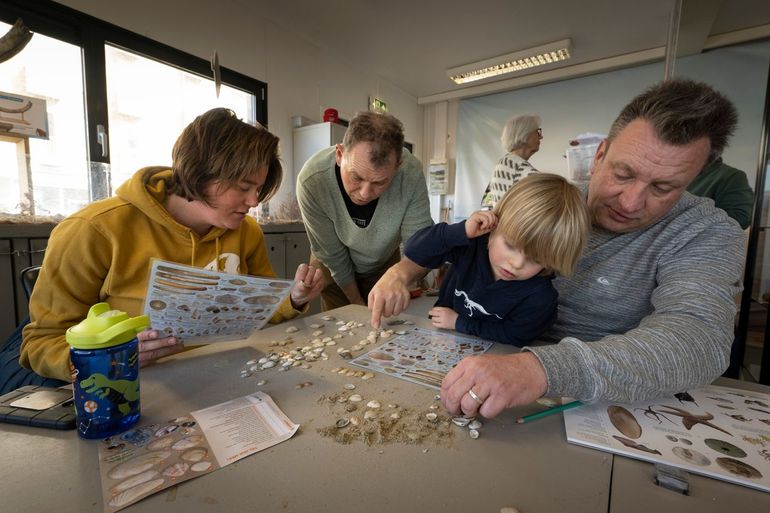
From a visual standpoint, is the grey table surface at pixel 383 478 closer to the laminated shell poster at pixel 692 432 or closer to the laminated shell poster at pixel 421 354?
the laminated shell poster at pixel 692 432

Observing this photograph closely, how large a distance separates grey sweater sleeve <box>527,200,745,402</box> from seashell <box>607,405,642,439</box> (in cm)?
3

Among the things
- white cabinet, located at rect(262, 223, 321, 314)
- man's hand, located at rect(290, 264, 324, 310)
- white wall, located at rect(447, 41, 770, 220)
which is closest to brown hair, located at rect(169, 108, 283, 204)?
man's hand, located at rect(290, 264, 324, 310)

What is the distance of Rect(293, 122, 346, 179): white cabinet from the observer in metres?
3.85

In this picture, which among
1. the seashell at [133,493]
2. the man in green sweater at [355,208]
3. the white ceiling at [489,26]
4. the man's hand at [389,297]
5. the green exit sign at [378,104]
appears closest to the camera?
the seashell at [133,493]

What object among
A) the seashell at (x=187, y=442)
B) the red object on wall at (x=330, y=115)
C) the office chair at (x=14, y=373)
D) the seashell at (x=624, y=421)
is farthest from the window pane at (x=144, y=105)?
the seashell at (x=624, y=421)

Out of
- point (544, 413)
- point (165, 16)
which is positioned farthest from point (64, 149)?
point (544, 413)

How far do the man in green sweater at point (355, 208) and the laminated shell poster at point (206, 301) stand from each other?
32.3 inches

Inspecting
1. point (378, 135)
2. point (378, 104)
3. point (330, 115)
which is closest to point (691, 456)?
point (378, 135)

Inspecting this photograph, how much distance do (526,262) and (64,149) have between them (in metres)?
2.96

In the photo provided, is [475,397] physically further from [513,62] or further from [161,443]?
[513,62]

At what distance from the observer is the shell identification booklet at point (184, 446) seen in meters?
0.47

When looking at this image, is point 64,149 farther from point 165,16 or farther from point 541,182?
point 541,182

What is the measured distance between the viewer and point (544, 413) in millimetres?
649

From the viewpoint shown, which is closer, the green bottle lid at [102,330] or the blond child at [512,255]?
the green bottle lid at [102,330]
